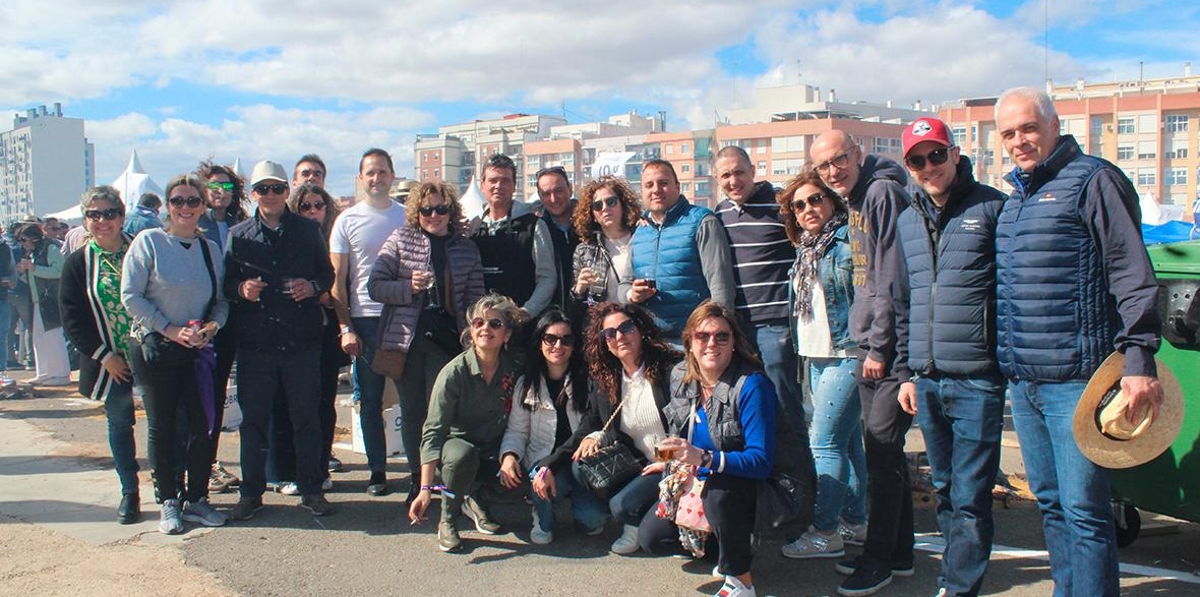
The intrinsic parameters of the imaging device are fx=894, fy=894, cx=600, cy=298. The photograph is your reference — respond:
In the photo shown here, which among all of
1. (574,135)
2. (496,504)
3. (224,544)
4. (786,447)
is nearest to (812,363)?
(786,447)

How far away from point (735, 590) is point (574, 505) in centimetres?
119

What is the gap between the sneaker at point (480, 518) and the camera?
4.91 metres

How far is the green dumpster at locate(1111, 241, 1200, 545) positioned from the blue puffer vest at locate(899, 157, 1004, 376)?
1.06 metres

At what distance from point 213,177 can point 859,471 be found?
15.3ft

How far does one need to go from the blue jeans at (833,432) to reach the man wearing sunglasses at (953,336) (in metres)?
0.58

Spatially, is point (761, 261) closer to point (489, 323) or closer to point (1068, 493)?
point (489, 323)

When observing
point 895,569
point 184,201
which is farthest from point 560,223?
point 895,569

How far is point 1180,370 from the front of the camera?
391 cm

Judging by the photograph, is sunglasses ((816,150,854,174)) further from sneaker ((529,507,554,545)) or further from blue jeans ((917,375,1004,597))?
sneaker ((529,507,554,545))

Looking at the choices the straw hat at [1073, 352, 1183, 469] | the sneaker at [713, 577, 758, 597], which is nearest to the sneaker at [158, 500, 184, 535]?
the sneaker at [713, 577, 758, 597]

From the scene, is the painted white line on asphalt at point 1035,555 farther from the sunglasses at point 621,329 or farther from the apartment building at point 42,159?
the apartment building at point 42,159

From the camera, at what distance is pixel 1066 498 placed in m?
3.15

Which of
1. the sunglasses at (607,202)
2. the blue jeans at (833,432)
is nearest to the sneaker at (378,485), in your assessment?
the sunglasses at (607,202)

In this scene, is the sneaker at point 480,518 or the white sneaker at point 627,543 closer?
the white sneaker at point 627,543
